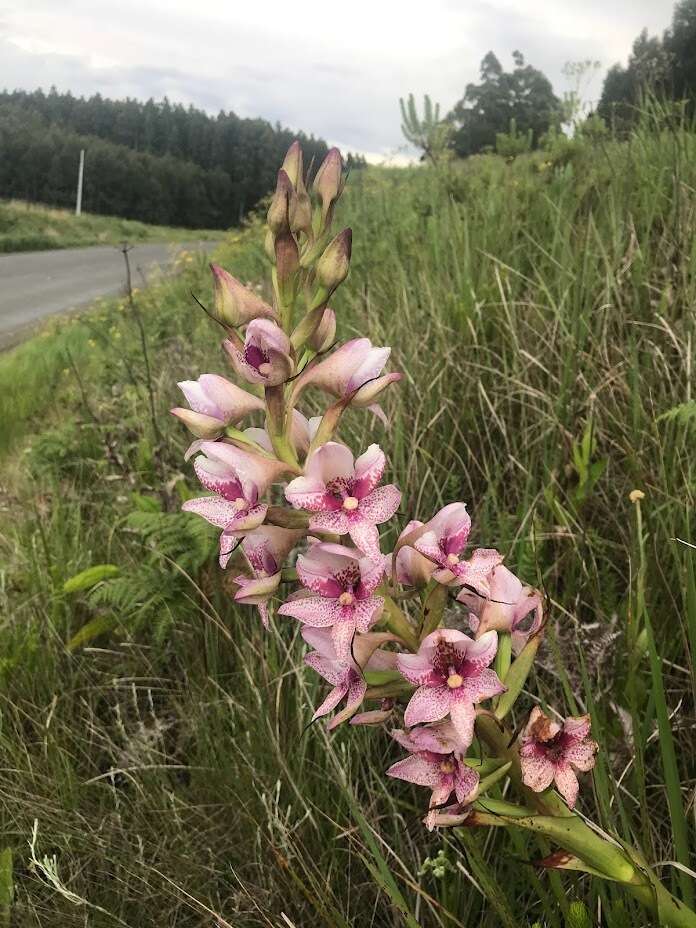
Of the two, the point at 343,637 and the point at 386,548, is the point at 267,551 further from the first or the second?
the point at 386,548

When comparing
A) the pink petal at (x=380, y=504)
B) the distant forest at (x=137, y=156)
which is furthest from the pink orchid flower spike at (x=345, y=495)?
the distant forest at (x=137, y=156)

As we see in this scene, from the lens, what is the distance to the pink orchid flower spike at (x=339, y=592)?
3.17ft

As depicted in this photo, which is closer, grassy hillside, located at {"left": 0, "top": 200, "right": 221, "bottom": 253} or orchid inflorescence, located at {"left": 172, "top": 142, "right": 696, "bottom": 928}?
orchid inflorescence, located at {"left": 172, "top": 142, "right": 696, "bottom": 928}

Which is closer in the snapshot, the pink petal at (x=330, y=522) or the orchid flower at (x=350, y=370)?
the pink petal at (x=330, y=522)

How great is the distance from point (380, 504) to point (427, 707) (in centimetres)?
26

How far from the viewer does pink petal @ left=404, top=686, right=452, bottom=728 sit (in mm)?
966

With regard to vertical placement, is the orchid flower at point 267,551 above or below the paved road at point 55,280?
above

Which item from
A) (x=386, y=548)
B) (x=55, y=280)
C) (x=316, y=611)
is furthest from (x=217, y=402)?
(x=55, y=280)

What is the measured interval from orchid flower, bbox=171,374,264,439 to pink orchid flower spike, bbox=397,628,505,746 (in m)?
0.40

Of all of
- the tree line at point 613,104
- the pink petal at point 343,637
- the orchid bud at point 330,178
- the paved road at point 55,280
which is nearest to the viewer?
the pink petal at point 343,637

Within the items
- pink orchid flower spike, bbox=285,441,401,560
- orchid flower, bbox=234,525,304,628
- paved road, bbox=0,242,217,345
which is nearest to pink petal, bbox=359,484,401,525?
pink orchid flower spike, bbox=285,441,401,560

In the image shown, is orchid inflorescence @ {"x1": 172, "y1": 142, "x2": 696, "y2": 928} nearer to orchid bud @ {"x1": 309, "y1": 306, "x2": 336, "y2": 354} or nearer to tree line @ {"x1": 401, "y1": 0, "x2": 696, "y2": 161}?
orchid bud @ {"x1": 309, "y1": 306, "x2": 336, "y2": 354}

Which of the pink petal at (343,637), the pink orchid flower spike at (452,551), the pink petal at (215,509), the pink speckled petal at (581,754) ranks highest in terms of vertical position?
the pink petal at (215,509)

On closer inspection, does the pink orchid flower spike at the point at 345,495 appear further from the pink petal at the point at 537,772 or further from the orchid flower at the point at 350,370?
the pink petal at the point at 537,772
